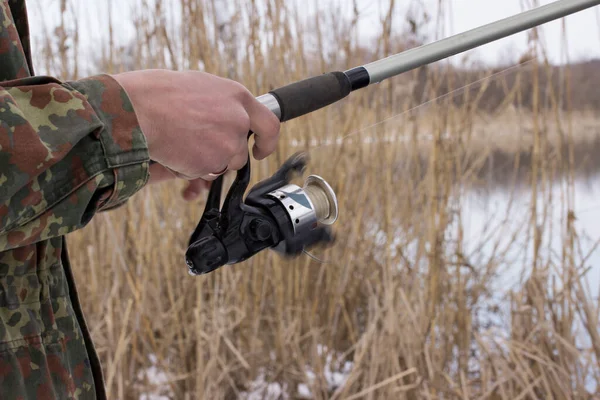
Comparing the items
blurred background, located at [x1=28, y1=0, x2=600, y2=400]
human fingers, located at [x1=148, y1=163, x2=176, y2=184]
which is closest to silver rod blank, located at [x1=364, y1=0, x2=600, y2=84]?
human fingers, located at [x1=148, y1=163, x2=176, y2=184]

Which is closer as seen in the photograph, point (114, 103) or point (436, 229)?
point (114, 103)

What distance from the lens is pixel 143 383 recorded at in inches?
75.0

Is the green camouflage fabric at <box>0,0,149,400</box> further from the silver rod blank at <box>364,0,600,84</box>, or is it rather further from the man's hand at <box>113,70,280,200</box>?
the silver rod blank at <box>364,0,600,84</box>

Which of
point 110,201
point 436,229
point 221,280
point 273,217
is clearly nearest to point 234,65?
point 221,280

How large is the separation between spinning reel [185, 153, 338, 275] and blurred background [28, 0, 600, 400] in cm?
72

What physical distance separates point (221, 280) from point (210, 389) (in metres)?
0.33

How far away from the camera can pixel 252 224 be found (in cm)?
67

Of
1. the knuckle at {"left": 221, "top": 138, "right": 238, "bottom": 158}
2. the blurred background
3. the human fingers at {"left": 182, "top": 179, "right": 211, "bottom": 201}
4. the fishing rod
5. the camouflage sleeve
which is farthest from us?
the blurred background

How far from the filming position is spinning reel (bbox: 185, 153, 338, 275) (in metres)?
0.65

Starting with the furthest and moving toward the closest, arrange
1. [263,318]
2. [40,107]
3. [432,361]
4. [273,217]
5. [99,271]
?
[99,271]
[263,318]
[432,361]
[273,217]
[40,107]

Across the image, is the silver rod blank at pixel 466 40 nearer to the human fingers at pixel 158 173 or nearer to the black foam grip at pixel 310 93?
the black foam grip at pixel 310 93

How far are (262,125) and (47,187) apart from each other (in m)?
0.22

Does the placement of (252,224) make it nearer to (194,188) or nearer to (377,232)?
(194,188)

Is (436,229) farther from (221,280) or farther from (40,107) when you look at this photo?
(40,107)
